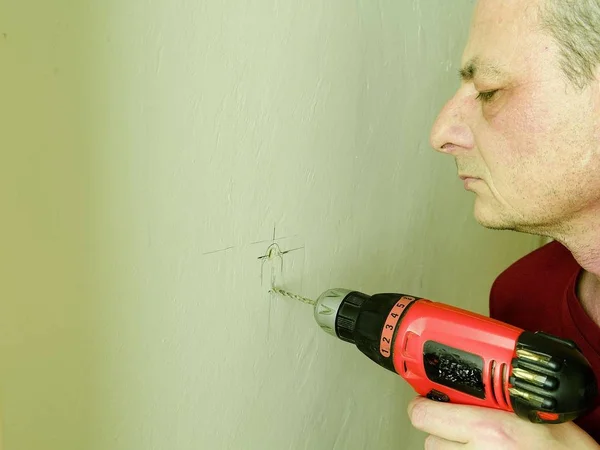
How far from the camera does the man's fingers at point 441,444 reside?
0.64 m

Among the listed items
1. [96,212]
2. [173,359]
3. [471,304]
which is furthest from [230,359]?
[471,304]

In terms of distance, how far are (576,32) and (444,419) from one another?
42 cm

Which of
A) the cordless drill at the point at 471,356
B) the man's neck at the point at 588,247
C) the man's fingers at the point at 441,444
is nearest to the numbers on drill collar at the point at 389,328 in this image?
the cordless drill at the point at 471,356

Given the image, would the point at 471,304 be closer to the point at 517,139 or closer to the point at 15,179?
the point at 517,139

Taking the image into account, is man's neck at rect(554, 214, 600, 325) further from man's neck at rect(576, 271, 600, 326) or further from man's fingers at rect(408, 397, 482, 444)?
man's fingers at rect(408, 397, 482, 444)

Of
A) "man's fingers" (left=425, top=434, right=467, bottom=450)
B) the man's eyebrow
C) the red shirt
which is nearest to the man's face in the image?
the man's eyebrow

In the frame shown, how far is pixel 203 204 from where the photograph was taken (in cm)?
62

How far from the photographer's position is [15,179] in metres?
0.45

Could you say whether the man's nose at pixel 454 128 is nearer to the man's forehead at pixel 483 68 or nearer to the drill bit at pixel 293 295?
the man's forehead at pixel 483 68

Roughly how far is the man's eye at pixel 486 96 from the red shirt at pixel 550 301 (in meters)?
0.31

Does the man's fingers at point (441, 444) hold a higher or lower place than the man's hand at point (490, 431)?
lower

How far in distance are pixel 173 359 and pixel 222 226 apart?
0.50 feet

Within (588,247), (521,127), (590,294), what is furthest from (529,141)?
(590,294)

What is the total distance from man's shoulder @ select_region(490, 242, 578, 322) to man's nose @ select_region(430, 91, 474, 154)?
28cm
